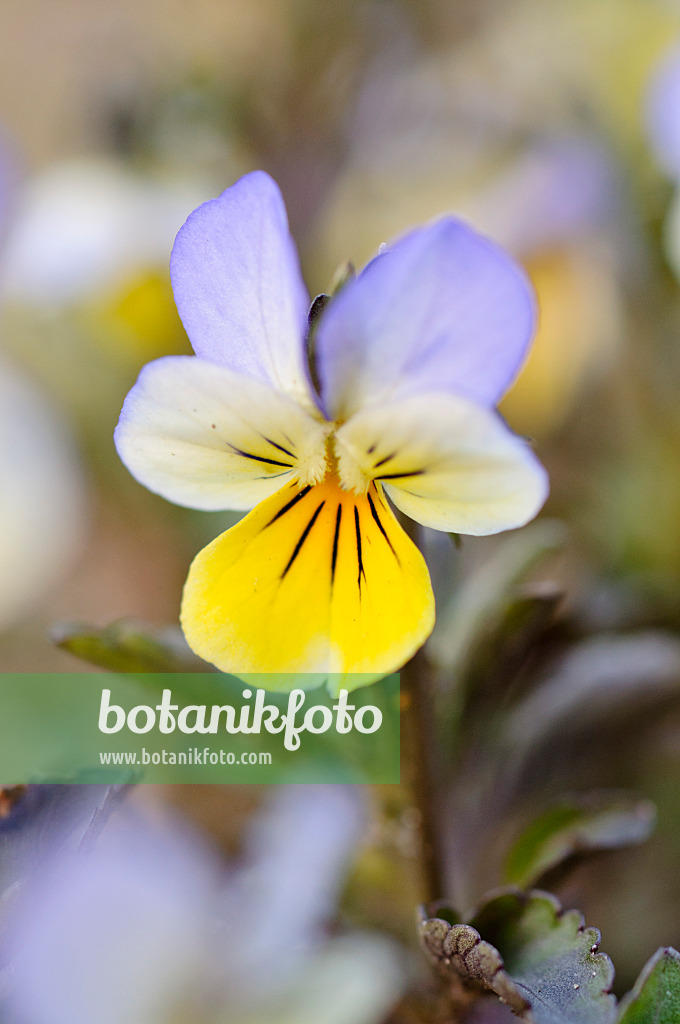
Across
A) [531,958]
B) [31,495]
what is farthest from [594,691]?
[31,495]

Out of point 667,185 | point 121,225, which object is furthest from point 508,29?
point 121,225

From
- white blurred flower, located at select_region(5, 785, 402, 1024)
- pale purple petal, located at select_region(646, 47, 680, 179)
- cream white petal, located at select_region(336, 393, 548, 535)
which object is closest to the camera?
cream white petal, located at select_region(336, 393, 548, 535)

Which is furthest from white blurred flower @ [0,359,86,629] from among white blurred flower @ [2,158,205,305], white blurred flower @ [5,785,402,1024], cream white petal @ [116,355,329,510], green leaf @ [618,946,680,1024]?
green leaf @ [618,946,680,1024]

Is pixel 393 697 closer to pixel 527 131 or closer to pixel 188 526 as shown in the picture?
pixel 188 526

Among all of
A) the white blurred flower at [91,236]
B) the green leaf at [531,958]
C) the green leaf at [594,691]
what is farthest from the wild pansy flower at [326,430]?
the white blurred flower at [91,236]

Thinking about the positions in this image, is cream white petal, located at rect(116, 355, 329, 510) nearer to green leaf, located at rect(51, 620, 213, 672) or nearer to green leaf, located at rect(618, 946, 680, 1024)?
green leaf, located at rect(51, 620, 213, 672)

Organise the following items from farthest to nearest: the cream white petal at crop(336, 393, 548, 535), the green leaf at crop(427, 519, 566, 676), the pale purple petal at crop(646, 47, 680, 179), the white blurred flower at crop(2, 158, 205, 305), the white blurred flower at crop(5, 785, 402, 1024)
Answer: the white blurred flower at crop(2, 158, 205, 305) → the pale purple petal at crop(646, 47, 680, 179) → the green leaf at crop(427, 519, 566, 676) → the white blurred flower at crop(5, 785, 402, 1024) → the cream white petal at crop(336, 393, 548, 535)

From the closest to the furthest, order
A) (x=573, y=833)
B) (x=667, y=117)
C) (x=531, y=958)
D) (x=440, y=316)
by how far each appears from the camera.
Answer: (x=440, y=316) → (x=531, y=958) → (x=573, y=833) → (x=667, y=117)

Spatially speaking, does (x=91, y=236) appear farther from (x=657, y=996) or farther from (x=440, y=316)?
(x=657, y=996)
